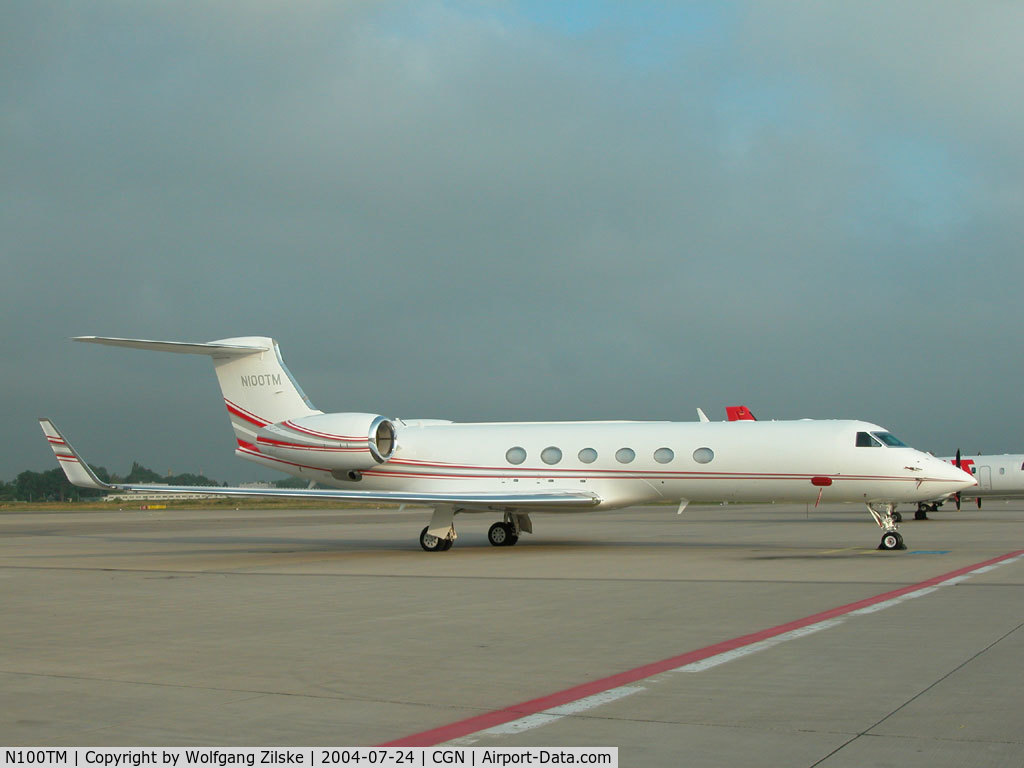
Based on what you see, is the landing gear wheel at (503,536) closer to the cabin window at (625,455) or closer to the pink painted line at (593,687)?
the cabin window at (625,455)

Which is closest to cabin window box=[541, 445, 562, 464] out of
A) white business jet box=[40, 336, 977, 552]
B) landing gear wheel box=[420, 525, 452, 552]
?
white business jet box=[40, 336, 977, 552]

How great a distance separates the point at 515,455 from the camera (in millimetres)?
22469

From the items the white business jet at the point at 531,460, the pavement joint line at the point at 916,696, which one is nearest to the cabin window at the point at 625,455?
the white business jet at the point at 531,460

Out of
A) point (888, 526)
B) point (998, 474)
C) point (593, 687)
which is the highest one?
point (998, 474)

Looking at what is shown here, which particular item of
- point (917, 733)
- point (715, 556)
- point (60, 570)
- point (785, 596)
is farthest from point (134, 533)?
point (917, 733)

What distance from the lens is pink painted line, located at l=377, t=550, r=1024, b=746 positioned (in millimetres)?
5785

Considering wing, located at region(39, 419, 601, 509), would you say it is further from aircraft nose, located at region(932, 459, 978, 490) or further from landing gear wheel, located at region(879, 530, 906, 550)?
aircraft nose, located at region(932, 459, 978, 490)

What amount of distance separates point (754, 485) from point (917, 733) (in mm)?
14810

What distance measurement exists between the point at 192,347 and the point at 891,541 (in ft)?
49.0

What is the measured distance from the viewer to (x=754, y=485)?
20.3 m

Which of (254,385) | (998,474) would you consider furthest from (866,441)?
(998,474)

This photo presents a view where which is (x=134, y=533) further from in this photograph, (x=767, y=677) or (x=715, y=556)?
(x=767, y=677)

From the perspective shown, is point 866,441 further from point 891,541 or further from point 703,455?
point 703,455

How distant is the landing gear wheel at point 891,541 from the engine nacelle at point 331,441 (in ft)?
34.5
